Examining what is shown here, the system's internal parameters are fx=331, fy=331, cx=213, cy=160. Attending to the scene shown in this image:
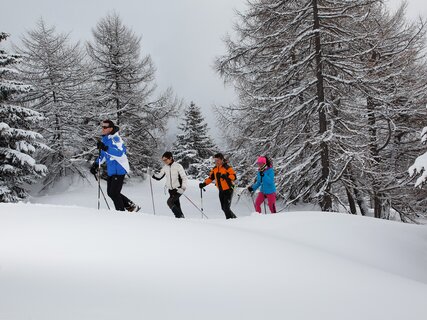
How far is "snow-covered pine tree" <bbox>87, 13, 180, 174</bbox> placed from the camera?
18812 millimetres

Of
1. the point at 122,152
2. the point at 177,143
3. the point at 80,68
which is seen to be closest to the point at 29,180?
the point at 80,68

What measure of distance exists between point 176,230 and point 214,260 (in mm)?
876

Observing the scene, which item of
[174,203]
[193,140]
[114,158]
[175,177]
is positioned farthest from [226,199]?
[193,140]

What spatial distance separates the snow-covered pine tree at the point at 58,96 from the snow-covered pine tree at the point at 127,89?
117cm

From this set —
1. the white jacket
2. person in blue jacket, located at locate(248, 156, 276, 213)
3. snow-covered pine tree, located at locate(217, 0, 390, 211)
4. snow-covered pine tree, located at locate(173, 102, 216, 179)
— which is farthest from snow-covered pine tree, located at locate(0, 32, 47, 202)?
snow-covered pine tree, located at locate(173, 102, 216, 179)

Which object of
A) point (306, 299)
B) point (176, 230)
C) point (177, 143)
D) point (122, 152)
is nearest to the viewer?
point (306, 299)

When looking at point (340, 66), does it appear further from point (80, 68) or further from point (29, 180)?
point (80, 68)

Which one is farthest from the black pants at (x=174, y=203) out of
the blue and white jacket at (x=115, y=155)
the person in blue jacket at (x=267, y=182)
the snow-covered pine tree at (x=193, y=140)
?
the snow-covered pine tree at (x=193, y=140)

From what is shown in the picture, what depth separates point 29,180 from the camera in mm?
15273

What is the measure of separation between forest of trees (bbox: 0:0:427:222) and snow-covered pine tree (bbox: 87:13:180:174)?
7 centimetres

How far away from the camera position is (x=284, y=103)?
11109 millimetres

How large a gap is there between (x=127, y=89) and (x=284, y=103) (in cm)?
1140

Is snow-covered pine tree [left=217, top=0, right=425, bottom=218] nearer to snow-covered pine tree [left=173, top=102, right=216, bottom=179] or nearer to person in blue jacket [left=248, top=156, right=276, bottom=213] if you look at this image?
person in blue jacket [left=248, top=156, right=276, bottom=213]

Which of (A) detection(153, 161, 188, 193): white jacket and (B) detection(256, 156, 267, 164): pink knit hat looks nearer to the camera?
(A) detection(153, 161, 188, 193): white jacket
